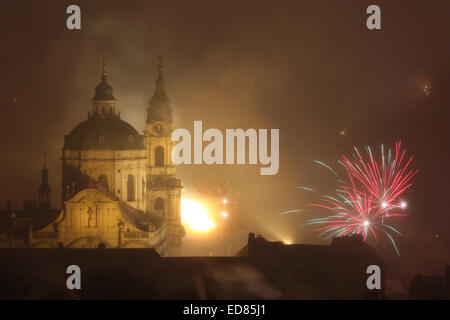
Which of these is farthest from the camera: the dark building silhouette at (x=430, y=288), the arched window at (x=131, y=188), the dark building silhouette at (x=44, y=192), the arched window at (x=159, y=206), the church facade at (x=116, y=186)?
the arched window at (x=159, y=206)

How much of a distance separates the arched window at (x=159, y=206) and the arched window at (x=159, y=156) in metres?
2.61

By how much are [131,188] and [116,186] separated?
52.5 inches

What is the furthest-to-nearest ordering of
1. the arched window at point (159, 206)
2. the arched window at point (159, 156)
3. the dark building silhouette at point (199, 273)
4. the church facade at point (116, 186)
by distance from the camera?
1. the arched window at point (159, 206)
2. the arched window at point (159, 156)
3. the church facade at point (116, 186)
4. the dark building silhouette at point (199, 273)

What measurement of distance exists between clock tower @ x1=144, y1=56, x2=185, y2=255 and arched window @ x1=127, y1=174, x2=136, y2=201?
2828 mm

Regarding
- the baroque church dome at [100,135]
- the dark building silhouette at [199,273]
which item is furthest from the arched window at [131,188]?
the dark building silhouette at [199,273]

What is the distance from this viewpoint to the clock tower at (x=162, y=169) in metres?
88.2

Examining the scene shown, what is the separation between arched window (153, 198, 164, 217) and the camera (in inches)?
3529

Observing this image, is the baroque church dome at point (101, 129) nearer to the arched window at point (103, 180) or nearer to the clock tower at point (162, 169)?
the arched window at point (103, 180)

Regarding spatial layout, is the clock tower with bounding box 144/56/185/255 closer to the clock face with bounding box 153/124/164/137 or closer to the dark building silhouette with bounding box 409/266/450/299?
the clock face with bounding box 153/124/164/137
